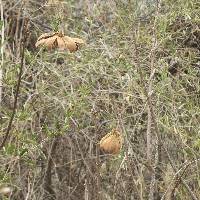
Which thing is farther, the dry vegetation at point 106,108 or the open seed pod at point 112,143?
the dry vegetation at point 106,108

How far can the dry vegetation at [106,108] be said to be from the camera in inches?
80.0

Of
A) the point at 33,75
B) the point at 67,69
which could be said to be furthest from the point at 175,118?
the point at 33,75

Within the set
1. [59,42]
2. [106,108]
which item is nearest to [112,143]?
[59,42]

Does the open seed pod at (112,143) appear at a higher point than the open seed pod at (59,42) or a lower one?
lower

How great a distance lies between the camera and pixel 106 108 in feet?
7.08

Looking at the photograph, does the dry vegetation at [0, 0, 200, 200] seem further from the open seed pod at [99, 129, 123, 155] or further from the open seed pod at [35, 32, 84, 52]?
the open seed pod at [35, 32, 84, 52]

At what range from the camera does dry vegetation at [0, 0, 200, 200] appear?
203 cm

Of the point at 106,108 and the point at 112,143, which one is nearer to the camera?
the point at 112,143

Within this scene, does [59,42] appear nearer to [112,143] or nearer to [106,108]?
[112,143]

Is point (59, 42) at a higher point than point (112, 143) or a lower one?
higher

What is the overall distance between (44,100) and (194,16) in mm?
892

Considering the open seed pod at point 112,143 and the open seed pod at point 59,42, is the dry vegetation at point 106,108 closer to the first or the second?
the open seed pod at point 112,143

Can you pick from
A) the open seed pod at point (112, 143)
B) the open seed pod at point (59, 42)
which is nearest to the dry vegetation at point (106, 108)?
the open seed pod at point (112, 143)

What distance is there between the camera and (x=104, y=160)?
231cm
